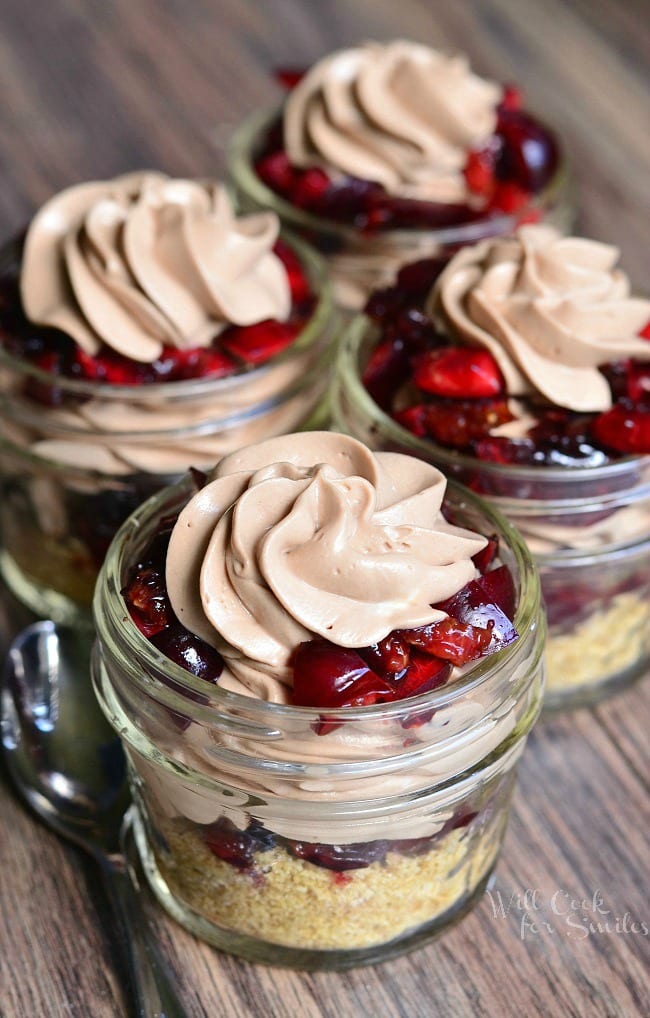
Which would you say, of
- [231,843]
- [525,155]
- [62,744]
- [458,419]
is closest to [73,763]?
[62,744]

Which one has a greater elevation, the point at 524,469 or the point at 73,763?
the point at 524,469

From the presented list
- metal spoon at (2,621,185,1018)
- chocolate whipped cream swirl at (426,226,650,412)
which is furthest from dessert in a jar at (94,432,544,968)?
chocolate whipped cream swirl at (426,226,650,412)

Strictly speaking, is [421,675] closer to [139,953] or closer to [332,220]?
[139,953]

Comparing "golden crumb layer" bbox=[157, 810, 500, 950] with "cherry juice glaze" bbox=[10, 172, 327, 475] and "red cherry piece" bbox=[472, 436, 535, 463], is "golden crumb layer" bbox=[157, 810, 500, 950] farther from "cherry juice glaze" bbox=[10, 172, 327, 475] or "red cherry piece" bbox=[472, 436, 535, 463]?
"cherry juice glaze" bbox=[10, 172, 327, 475]

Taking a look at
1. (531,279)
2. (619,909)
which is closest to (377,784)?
(619,909)

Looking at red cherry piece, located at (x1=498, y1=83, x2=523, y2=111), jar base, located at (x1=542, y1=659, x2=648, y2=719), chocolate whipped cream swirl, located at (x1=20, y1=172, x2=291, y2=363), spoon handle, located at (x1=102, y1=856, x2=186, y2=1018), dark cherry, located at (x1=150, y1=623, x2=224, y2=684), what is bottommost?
jar base, located at (x1=542, y1=659, x2=648, y2=719)

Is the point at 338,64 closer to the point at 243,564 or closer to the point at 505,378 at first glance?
the point at 505,378
